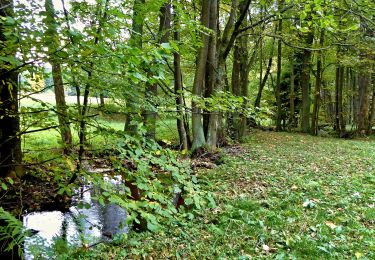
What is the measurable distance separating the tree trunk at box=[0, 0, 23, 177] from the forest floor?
6.11ft

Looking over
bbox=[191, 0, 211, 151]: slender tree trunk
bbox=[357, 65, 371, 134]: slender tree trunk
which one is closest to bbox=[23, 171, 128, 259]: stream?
bbox=[191, 0, 211, 151]: slender tree trunk

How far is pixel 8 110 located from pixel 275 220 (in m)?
4.14

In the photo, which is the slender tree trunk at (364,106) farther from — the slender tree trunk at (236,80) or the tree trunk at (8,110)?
the tree trunk at (8,110)

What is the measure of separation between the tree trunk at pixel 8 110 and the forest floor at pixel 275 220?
1.86 m

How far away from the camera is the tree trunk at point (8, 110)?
2019 mm

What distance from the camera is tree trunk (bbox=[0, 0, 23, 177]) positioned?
202 centimetres

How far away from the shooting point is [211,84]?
1010 cm

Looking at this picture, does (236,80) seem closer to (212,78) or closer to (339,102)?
(212,78)

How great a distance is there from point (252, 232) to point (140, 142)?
2.80 meters

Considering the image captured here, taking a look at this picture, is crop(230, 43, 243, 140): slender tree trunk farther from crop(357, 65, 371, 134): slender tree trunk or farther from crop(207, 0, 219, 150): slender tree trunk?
crop(357, 65, 371, 134): slender tree trunk

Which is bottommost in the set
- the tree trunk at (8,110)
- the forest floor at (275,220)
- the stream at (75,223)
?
the stream at (75,223)

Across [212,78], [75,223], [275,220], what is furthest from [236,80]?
[75,223]

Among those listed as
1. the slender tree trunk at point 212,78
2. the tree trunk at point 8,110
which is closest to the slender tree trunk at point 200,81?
the slender tree trunk at point 212,78

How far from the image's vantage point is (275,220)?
5.03 meters
